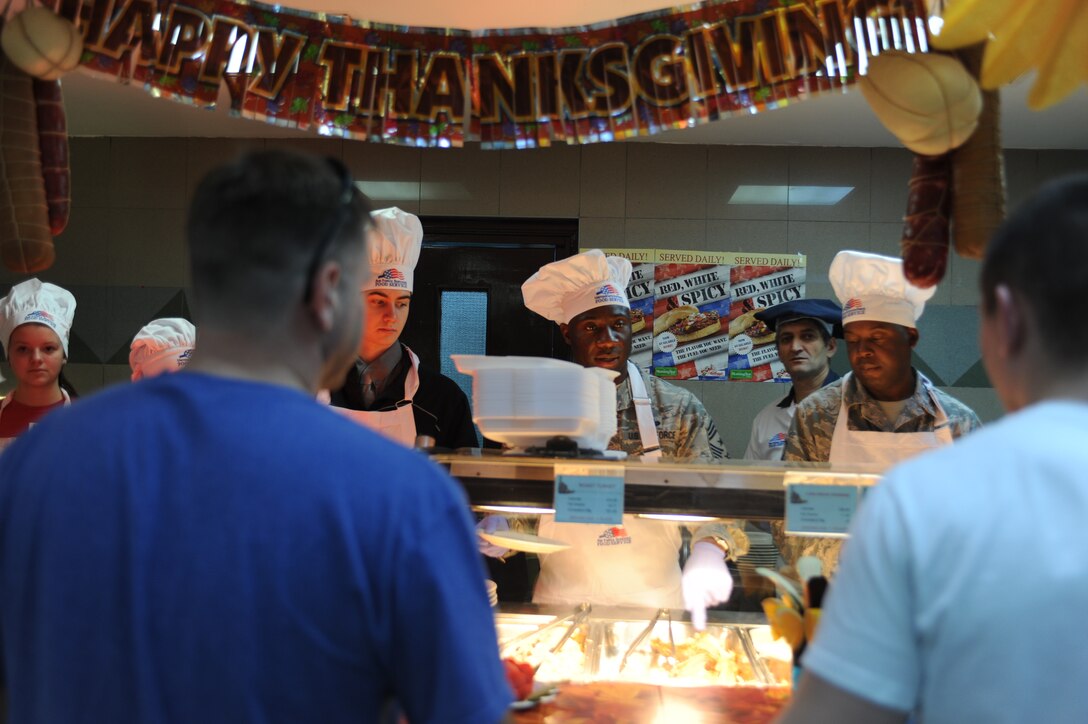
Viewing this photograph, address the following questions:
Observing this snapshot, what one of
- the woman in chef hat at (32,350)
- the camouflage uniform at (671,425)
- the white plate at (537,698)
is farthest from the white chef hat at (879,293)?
the woman in chef hat at (32,350)

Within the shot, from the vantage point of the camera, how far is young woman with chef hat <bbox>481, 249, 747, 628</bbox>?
2.53 m

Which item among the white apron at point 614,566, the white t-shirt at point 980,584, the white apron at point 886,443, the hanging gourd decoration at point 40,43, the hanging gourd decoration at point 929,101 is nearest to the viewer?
the white t-shirt at point 980,584

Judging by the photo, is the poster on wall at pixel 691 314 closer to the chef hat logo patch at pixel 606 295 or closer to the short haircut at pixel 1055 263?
the chef hat logo patch at pixel 606 295

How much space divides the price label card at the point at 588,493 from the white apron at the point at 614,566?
652mm

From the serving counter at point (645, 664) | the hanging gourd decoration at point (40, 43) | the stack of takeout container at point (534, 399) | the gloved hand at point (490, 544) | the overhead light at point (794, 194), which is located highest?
the overhead light at point (794, 194)

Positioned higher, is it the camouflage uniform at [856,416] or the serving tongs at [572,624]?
the camouflage uniform at [856,416]

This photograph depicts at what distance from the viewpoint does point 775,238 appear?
5.61 metres

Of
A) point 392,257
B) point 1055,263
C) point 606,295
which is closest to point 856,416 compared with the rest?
point 606,295

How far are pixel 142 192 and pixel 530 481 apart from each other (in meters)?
4.62

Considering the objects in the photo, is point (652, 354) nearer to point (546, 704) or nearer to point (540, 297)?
point (540, 297)

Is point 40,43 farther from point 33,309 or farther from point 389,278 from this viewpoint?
point 33,309

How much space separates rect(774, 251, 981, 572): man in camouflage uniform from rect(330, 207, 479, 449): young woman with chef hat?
1.26 m

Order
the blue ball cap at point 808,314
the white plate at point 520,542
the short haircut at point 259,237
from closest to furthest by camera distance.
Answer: the short haircut at point 259,237
the white plate at point 520,542
the blue ball cap at point 808,314

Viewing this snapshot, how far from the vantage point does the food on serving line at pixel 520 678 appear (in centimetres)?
188
